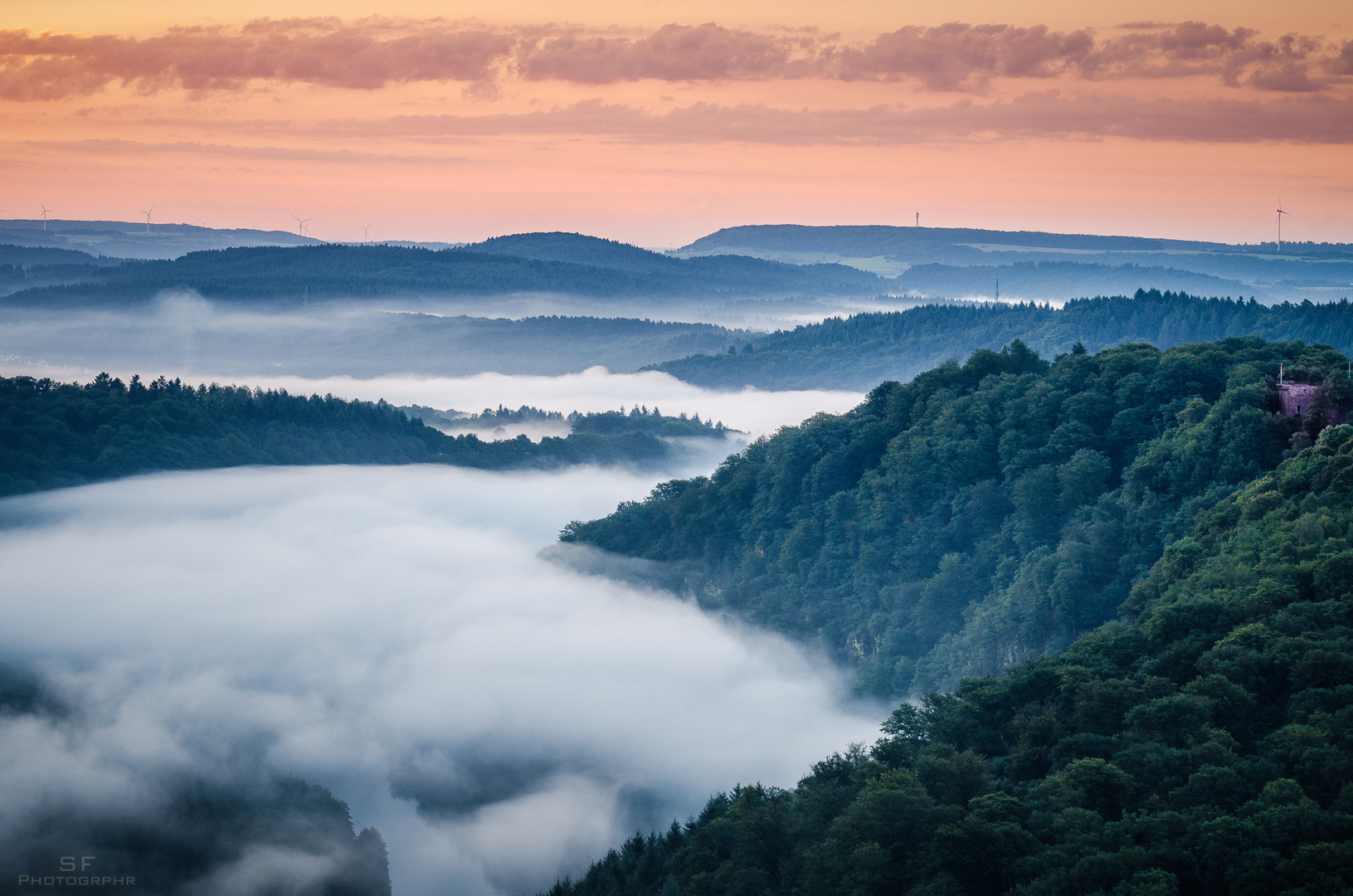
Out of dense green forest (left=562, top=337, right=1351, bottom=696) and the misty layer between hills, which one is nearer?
dense green forest (left=562, top=337, right=1351, bottom=696)

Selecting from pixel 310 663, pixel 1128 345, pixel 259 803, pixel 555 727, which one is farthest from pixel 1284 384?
pixel 310 663

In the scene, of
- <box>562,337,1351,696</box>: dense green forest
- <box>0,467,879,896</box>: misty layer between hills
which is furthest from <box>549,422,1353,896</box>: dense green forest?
<box>0,467,879,896</box>: misty layer between hills

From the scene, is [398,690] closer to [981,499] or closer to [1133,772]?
[981,499]

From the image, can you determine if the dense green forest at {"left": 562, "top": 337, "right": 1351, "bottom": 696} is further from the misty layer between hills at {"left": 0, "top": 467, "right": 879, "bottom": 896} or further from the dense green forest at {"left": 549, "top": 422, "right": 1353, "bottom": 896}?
the dense green forest at {"left": 549, "top": 422, "right": 1353, "bottom": 896}

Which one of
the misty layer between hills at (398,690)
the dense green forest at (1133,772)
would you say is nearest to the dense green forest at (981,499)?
the misty layer between hills at (398,690)

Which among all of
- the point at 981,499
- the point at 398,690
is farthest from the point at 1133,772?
the point at 398,690

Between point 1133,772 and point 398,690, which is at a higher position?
point 1133,772
